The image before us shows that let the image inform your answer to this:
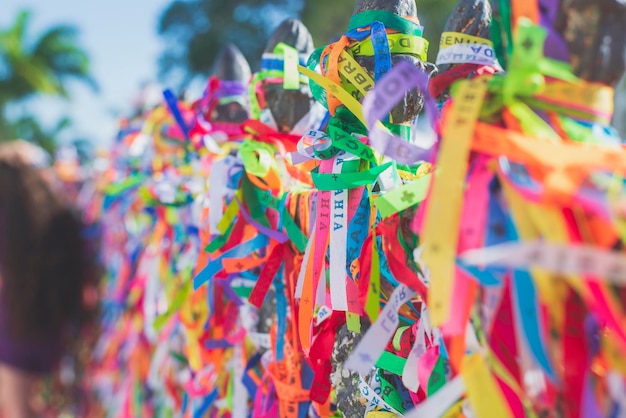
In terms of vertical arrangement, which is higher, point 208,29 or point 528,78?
point 528,78

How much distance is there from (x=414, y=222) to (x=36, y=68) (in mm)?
15301

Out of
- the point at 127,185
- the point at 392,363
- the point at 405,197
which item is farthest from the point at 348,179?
the point at 127,185

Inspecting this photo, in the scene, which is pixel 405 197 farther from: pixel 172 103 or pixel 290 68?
pixel 172 103

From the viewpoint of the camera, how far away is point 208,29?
1080cm

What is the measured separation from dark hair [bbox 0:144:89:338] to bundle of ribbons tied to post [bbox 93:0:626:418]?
1572 millimetres

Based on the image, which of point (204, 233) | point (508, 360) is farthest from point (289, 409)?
point (508, 360)

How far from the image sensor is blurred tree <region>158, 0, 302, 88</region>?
31.8ft

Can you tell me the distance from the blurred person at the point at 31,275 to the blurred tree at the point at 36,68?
11.1 m

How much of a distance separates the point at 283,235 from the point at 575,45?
0.64m

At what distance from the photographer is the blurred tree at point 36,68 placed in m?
13.6

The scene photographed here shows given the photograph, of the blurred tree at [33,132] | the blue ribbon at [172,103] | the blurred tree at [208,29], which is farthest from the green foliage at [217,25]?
the blue ribbon at [172,103]

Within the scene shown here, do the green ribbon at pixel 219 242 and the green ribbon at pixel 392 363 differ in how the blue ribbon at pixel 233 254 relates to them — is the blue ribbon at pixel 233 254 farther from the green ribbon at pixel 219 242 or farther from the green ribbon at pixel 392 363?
the green ribbon at pixel 392 363

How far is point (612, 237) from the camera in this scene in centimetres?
54

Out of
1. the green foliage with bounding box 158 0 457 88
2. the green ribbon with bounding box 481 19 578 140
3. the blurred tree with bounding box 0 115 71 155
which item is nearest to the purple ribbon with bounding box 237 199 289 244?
the green ribbon with bounding box 481 19 578 140
